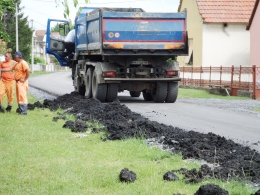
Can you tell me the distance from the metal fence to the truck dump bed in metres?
6.68

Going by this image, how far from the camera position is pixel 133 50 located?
19016mm

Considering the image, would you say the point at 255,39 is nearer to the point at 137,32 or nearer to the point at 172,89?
the point at 172,89

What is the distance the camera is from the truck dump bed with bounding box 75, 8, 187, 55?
18.7 metres

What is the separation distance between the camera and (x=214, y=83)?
3158 centimetres

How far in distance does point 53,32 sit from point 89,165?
55.4ft

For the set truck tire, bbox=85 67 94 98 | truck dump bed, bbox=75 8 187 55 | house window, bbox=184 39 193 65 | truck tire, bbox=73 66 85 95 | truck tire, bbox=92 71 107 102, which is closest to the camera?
truck dump bed, bbox=75 8 187 55

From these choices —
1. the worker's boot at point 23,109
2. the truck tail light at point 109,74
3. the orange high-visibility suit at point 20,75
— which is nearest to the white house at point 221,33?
the truck tail light at point 109,74

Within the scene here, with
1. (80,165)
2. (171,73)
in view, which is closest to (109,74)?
(171,73)

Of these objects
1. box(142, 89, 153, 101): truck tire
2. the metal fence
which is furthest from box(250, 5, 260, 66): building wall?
box(142, 89, 153, 101): truck tire

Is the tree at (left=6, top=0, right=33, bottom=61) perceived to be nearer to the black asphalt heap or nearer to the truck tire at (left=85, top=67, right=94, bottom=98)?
the truck tire at (left=85, top=67, right=94, bottom=98)

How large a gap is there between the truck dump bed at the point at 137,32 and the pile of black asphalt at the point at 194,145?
12.5 ft

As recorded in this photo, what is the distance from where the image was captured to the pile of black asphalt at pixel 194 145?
7.29 m

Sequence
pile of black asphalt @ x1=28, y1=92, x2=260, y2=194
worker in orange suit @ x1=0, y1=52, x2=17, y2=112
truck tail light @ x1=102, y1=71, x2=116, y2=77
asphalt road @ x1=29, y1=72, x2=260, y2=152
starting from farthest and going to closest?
truck tail light @ x1=102, y1=71, x2=116, y2=77
worker in orange suit @ x1=0, y1=52, x2=17, y2=112
asphalt road @ x1=29, y1=72, x2=260, y2=152
pile of black asphalt @ x1=28, y1=92, x2=260, y2=194

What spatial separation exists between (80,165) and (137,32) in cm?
1125
